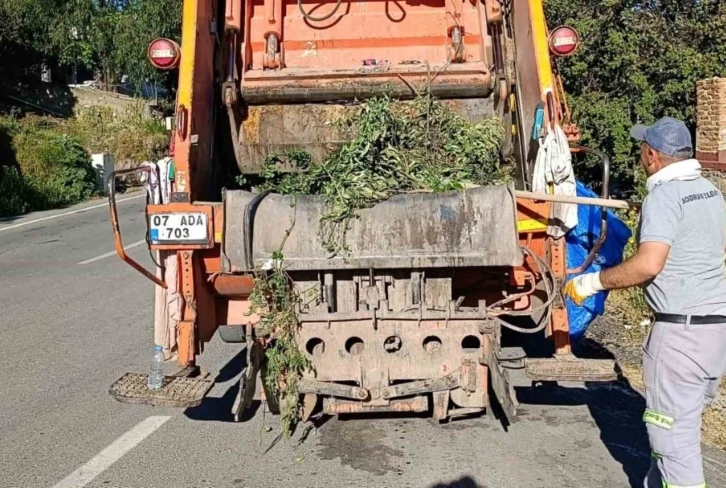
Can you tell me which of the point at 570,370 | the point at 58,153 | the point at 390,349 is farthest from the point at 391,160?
the point at 58,153

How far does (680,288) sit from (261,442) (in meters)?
2.31

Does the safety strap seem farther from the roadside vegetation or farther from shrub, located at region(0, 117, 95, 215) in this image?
shrub, located at region(0, 117, 95, 215)

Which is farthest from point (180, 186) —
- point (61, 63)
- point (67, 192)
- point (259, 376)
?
point (61, 63)

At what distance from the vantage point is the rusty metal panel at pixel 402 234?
12.6 feet

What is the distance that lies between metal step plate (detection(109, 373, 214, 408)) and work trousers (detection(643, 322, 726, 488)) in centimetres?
203

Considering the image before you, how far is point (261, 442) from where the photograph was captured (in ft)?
14.4

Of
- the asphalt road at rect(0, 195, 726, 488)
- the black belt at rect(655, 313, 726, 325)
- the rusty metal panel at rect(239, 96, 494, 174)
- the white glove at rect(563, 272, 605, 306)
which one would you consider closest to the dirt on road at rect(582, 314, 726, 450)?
the asphalt road at rect(0, 195, 726, 488)

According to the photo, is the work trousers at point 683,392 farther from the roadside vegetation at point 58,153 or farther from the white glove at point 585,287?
the roadside vegetation at point 58,153

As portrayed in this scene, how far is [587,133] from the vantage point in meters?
13.3

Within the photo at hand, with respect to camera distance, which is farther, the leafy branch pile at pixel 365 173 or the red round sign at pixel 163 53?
the red round sign at pixel 163 53

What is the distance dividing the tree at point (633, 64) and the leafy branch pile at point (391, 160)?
27.7 feet

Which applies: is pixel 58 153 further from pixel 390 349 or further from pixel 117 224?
pixel 390 349

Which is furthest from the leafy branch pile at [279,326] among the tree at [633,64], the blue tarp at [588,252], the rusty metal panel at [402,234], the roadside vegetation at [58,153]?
the roadside vegetation at [58,153]

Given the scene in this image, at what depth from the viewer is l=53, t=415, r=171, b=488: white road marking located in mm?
3921
